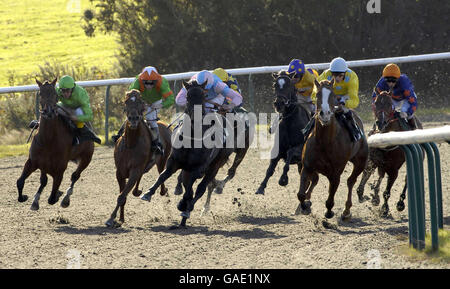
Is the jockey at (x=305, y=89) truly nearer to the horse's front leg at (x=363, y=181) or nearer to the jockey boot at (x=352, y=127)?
the horse's front leg at (x=363, y=181)

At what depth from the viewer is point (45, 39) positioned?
38.9 metres

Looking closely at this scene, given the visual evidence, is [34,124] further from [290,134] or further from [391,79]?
[391,79]

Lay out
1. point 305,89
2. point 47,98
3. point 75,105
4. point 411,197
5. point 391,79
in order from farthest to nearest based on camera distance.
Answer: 1. point 305,89
2. point 75,105
3. point 391,79
4. point 47,98
5. point 411,197

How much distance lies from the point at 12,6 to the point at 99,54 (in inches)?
606

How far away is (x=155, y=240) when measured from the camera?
7.50m

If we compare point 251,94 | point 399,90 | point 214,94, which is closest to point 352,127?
point 399,90

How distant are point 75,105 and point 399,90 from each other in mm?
3792

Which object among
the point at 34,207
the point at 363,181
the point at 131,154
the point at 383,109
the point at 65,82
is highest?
the point at 65,82

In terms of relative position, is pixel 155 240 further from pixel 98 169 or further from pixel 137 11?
pixel 137 11

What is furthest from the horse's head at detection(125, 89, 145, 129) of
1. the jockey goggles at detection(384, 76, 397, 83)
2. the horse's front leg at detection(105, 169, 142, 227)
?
the jockey goggles at detection(384, 76, 397, 83)

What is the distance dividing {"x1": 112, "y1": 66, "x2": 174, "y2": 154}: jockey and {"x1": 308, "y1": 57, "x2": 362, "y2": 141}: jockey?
1.76 meters

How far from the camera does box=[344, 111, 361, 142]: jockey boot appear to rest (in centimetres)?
847

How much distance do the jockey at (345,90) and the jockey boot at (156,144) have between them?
179 cm
